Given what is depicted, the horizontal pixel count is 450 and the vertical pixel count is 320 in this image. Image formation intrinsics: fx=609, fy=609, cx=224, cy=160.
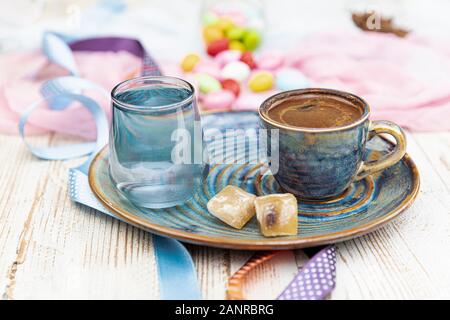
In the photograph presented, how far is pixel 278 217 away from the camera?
721mm

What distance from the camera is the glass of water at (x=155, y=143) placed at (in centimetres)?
78

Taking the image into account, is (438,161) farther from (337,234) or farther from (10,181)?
(10,181)

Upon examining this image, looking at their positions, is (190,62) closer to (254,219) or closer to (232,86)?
(232,86)

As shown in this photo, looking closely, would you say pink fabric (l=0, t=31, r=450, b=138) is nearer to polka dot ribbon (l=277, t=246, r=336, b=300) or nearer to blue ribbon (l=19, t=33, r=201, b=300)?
blue ribbon (l=19, t=33, r=201, b=300)

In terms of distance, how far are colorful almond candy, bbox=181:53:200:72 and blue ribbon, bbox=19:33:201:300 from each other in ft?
0.37

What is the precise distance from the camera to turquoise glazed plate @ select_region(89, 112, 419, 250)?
0.71m

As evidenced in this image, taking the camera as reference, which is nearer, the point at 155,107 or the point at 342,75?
the point at 155,107

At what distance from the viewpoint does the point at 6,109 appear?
121cm

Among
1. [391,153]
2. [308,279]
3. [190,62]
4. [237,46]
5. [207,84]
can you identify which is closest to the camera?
[308,279]

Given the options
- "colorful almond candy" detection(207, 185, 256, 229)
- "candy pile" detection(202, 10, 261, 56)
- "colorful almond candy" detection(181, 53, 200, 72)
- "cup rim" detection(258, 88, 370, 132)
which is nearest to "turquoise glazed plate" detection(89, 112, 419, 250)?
"colorful almond candy" detection(207, 185, 256, 229)

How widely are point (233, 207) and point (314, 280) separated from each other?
135 mm
